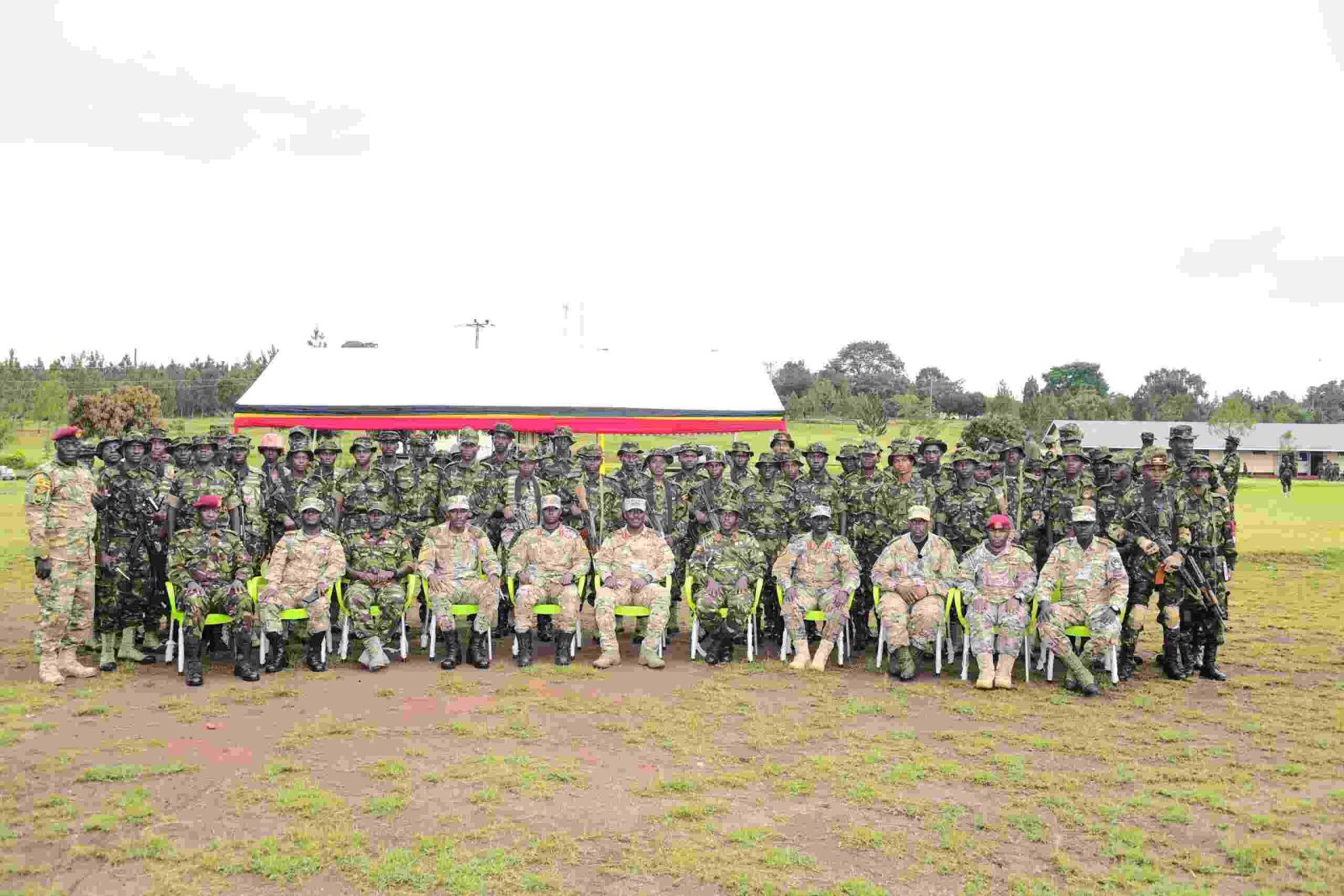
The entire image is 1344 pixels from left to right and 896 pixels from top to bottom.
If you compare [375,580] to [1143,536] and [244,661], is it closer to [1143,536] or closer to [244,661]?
[244,661]

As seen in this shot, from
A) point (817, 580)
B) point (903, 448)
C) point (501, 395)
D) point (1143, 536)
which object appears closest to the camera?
point (1143, 536)

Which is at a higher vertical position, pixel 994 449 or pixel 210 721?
pixel 994 449

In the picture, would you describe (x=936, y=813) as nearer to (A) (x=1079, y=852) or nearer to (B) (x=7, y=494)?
(A) (x=1079, y=852)

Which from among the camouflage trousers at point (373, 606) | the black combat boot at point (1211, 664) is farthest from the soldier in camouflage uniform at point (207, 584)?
the black combat boot at point (1211, 664)

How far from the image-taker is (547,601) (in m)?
8.62

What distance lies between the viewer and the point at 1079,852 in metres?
4.71

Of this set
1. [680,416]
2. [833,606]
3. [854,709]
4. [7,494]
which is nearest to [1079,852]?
[854,709]

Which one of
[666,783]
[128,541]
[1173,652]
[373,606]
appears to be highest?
[128,541]

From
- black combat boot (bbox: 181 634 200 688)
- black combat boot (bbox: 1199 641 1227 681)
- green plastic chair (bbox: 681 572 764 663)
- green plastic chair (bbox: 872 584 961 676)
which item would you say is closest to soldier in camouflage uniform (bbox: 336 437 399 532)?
black combat boot (bbox: 181 634 200 688)

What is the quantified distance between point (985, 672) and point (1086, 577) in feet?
3.81

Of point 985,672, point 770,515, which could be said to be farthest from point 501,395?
point 985,672

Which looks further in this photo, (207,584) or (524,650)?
(524,650)

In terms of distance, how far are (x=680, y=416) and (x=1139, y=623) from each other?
13220 mm

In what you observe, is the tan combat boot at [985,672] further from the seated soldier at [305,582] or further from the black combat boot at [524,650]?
the seated soldier at [305,582]
